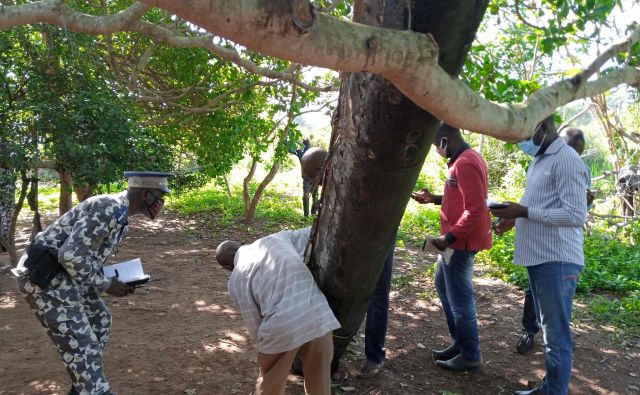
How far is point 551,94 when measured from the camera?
6.75 feet

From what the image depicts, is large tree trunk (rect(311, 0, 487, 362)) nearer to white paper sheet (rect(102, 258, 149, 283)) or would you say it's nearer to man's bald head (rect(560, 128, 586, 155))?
white paper sheet (rect(102, 258, 149, 283))

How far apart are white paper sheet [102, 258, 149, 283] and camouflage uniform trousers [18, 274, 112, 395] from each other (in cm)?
32

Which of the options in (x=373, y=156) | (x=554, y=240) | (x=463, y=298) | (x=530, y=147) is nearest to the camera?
(x=373, y=156)

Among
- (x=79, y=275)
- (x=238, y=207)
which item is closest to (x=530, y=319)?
(x=79, y=275)

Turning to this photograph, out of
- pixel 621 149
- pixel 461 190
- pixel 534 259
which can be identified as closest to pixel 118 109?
pixel 461 190

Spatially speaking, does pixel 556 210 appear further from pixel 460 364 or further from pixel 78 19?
pixel 78 19

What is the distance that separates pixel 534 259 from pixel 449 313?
3.86 ft

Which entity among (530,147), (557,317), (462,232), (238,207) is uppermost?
(530,147)

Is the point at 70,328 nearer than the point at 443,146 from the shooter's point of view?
Yes

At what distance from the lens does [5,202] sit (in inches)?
251

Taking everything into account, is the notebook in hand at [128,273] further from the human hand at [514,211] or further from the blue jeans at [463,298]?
the human hand at [514,211]

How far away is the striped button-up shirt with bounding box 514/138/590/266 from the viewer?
306 cm

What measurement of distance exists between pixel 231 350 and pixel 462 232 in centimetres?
215

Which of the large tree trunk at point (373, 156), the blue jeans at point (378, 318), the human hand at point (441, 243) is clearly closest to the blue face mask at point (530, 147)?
the human hand at point (441, 243)
